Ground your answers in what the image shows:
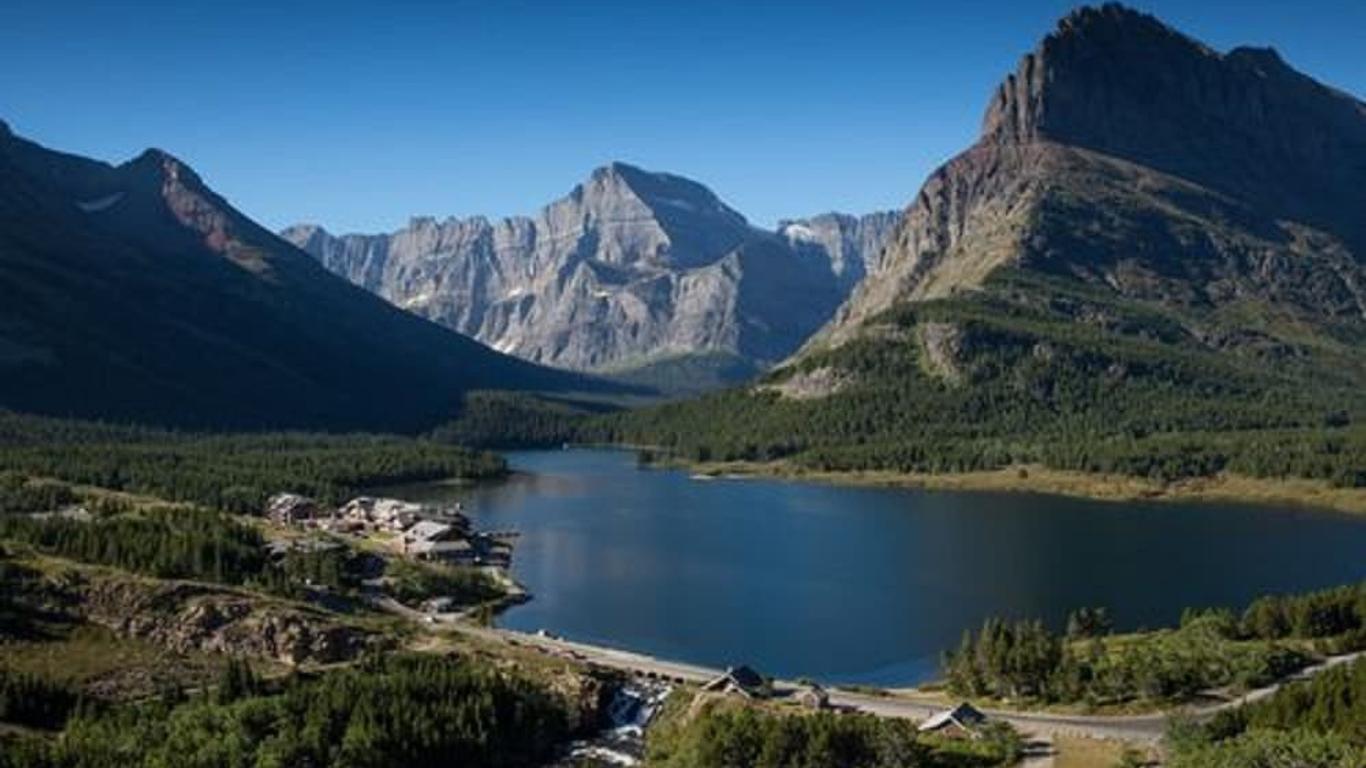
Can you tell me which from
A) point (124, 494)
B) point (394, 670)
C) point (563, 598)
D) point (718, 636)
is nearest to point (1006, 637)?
point (718, 636)

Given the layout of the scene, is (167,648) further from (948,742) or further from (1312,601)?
(1312,601)

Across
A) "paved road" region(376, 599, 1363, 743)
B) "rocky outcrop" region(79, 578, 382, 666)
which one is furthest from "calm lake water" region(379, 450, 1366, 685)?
"rocky outcrop" region(79, 578, 382, 666)

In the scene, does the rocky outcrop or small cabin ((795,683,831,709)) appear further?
the rocky outcrop

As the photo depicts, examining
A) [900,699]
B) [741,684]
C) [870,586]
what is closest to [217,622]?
[741,684]

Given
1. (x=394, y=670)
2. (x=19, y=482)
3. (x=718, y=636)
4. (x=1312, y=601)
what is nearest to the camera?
(x=394, y=670)

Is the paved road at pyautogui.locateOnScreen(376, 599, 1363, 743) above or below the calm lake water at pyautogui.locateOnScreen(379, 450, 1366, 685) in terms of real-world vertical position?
below

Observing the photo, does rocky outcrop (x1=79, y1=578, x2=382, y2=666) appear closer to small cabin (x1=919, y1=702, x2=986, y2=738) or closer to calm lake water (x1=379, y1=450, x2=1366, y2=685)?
calm lake water (x1=379, y1=450, x2=1366, y2=685)

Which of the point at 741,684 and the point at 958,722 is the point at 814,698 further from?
the point at 958,722
